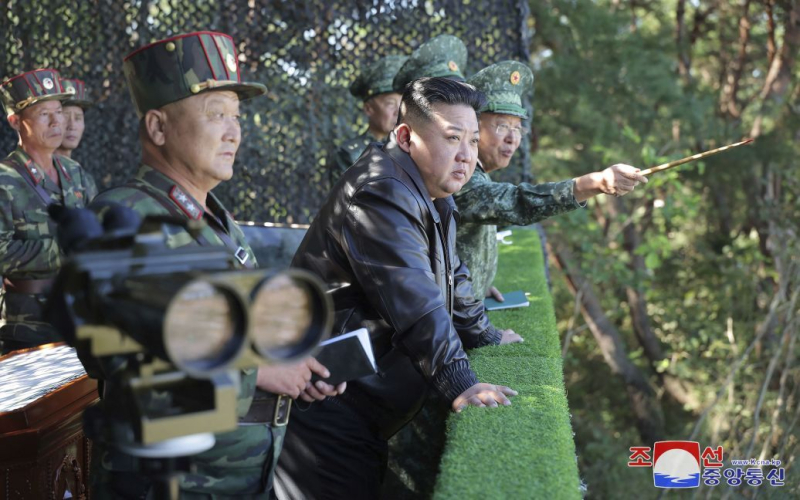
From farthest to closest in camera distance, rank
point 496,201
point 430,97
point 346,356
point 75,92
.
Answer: point 75,92, point 496,201, point 430,97, point 346,356

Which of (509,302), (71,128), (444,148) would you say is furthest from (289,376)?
(71,128)

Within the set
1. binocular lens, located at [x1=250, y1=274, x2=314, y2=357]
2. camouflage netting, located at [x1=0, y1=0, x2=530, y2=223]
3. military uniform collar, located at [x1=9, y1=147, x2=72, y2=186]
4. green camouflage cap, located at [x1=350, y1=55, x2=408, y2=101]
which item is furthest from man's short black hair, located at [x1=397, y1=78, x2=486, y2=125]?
camouflage netting, located at [x1=0, y1=0, x2=530, y2=223]

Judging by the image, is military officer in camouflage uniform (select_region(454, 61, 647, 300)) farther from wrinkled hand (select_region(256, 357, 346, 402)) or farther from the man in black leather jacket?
wrinkled hand (select_region(256, 357, 346, 402))

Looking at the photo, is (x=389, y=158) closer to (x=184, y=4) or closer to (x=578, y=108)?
(x=184, y=4)

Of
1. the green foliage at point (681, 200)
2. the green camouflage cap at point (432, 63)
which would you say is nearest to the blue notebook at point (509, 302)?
the green camouflage cap at point (432, 63)

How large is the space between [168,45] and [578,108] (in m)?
10.0

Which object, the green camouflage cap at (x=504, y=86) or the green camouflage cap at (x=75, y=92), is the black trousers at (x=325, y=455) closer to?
the green camouflage cap at (x=504, y=86)

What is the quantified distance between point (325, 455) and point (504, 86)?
2.27m

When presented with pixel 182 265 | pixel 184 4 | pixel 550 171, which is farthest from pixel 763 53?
Answer: pixel 182 265

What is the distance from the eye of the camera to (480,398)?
294 centimetres

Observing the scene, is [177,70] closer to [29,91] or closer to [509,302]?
[509,302]

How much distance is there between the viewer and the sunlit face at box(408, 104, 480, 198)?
3213 millimetres

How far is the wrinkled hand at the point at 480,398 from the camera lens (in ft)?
9.61

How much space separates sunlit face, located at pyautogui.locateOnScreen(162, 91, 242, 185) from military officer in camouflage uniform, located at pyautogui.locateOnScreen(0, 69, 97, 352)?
258 cm
